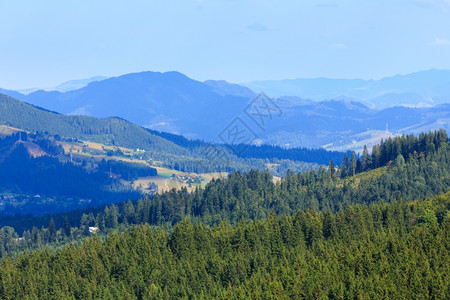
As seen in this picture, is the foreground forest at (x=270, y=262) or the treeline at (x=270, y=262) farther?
the foreground forest at (x=270, y=262)

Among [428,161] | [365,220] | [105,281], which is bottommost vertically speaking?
[105,281]

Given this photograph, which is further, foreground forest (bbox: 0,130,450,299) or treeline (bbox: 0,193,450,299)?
foreground forest (bbox: 0,130,450,299)

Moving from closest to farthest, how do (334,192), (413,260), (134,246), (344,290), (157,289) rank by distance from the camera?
(344,290) → (413,260) → (157,289) → (134,246) → (334,192)

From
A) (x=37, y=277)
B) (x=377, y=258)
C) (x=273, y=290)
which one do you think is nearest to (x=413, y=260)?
(x=377, y=258)

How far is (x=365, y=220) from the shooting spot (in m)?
132

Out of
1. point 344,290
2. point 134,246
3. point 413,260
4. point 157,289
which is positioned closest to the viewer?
point 344,290

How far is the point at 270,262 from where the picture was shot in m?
118

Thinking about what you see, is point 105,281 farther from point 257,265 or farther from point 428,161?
point 428,161

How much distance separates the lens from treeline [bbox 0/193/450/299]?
9044 cm

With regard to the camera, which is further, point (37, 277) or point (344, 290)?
point (37, 277)

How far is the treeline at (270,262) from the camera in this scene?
297 feet

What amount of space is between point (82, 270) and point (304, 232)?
45.6 meters

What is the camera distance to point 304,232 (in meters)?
132

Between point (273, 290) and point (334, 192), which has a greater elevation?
point (334, 192)
